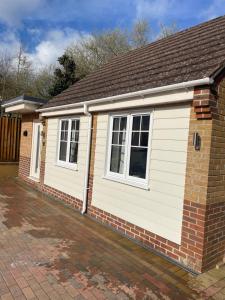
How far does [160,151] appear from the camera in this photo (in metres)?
5.08

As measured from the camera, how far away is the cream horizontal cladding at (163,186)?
4637mm

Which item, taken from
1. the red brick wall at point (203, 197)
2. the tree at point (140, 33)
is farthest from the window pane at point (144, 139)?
the tree at point (140, 33)

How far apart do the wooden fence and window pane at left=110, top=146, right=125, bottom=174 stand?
7851 millimetres

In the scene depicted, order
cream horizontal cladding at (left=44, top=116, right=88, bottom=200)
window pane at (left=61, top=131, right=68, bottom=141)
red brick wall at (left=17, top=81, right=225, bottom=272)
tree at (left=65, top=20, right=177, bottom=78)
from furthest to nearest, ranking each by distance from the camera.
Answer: tree at (left=65, top=20, right=177, bottom=78) → window pane at (left=61, top=131, right=68, bottom=141) → cream horizontal cladding at (left=44, top=116, right=88, bottom=200) → red brick wall at (left=17, top=81, right=225, bottom=272)

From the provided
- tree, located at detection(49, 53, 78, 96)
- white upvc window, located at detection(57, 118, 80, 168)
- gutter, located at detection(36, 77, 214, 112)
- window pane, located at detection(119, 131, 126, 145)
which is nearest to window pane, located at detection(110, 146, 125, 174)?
window pane, located at detection(119, 131, 126, 145)

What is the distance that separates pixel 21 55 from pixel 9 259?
84.5 feet

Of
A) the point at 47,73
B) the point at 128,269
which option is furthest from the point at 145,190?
the point at 47,73

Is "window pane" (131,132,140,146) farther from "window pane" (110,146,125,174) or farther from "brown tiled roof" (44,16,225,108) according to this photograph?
"brown tiled roof" (44,16,225,108)

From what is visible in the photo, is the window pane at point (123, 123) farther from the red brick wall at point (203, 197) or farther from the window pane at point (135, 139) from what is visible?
the red brick wall at point (203, 197)

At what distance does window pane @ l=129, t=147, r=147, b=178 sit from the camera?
18.1 ft

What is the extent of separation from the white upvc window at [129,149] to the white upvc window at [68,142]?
6.16ft

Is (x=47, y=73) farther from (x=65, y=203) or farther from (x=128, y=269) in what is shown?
(x=128, y=269)

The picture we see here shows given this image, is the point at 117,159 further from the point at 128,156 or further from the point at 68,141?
the point at 68,141

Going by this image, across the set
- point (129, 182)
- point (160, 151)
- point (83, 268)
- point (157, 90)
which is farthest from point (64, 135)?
point (83, 268)
